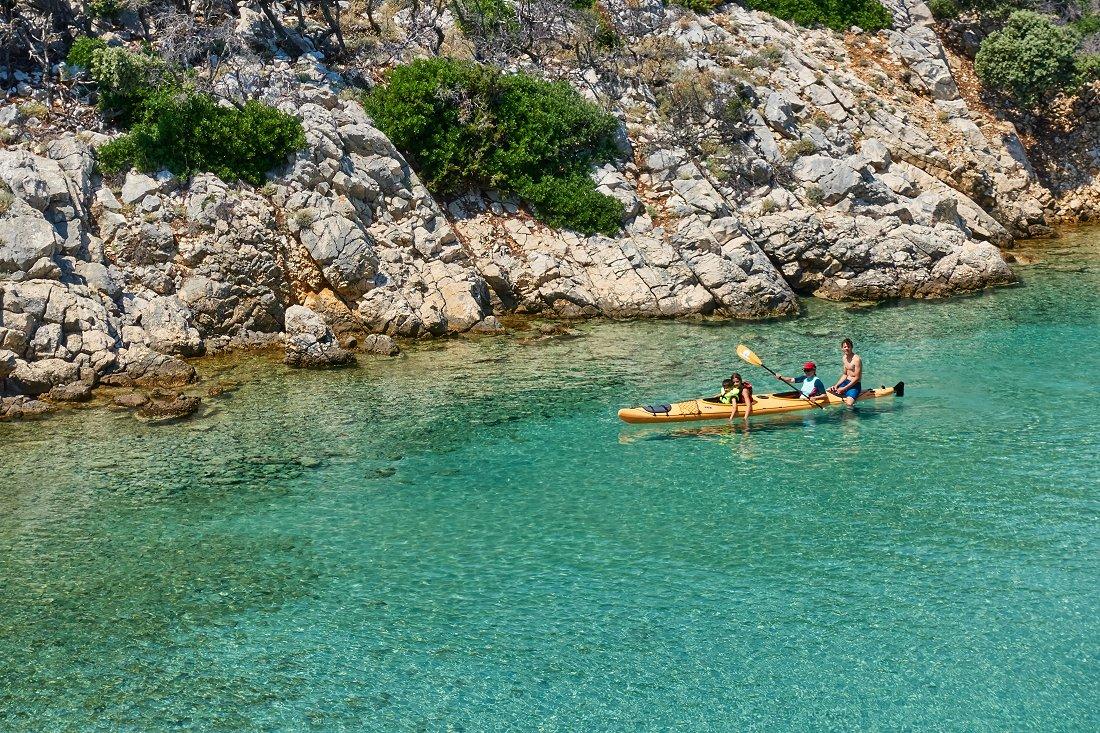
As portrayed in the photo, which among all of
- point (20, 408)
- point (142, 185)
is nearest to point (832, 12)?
point (142, 185)

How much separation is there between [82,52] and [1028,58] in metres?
38.6

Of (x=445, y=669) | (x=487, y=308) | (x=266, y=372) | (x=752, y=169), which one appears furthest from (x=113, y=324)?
(x=752, y=169)

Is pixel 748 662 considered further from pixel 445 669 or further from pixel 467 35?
pixel 467 35

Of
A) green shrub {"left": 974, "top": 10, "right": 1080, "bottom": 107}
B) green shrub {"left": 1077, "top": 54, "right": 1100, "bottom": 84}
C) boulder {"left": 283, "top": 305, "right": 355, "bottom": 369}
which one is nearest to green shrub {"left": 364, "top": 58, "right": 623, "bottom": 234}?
boulder {"left": 283, "top": 305, "right": 355, "bottom": 369}

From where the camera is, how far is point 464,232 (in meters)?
33.3

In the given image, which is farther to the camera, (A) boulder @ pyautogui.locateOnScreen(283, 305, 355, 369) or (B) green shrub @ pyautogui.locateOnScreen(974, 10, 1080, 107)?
(B) green shrub @ pyautogui.locateOnScreen(974, 10, 1080, 107)

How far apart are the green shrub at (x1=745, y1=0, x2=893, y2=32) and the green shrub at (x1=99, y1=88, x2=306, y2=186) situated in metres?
23.7

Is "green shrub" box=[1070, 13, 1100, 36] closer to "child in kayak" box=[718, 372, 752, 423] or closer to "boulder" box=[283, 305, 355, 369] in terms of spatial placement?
"child in kayak" box=[718, 372, 752, 423]

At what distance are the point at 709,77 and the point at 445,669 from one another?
30217 millimetres

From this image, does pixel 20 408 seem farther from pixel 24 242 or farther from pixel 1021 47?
pixel 1021 47

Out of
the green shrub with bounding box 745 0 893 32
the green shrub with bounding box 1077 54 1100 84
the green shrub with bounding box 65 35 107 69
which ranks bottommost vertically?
the green shrub with bounding box 65 35 107 69

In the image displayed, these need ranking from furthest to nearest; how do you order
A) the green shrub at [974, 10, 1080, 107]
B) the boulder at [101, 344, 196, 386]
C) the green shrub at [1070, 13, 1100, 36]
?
the green shrub at [1070, 13, 1100, 36] < the green shrub at [974, 10, 1080, 107] < the boulder at [101, 344, 196, 386]

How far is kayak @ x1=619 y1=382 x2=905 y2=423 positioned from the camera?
23.8 metres

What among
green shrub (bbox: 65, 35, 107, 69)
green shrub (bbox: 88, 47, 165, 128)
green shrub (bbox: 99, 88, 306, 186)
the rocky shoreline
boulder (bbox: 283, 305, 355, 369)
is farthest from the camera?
green shrub (bbox: 65, 35, 107, 69)
